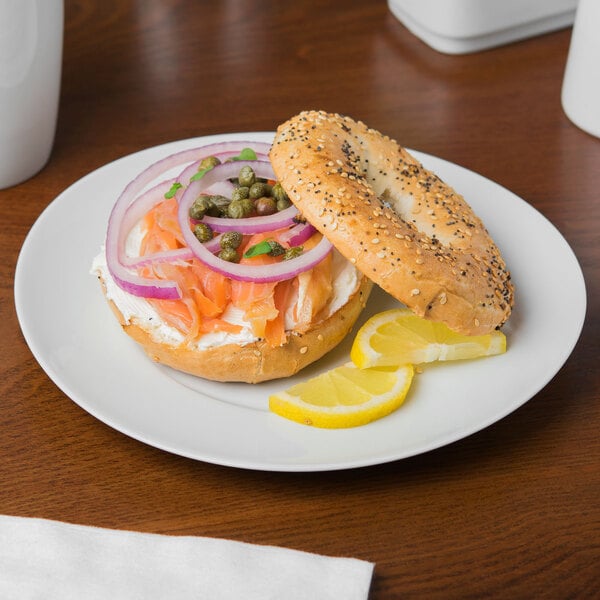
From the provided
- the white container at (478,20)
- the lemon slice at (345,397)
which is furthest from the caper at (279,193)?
the white container at (478,20)

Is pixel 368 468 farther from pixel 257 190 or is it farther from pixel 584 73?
pixel 584 73

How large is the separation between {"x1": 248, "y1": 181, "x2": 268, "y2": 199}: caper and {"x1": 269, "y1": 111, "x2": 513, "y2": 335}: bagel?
0.08m

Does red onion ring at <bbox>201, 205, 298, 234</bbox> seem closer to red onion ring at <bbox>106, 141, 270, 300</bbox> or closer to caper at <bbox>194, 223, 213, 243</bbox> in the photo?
caper at <bbox>194, 223, 213, 243</bbox>

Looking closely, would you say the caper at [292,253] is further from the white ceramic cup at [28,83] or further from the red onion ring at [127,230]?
the white ceramic cup at [28,83]

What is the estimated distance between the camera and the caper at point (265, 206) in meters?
2.21

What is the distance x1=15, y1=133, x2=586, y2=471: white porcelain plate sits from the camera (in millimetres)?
1885

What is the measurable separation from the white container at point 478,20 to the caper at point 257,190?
1.35 meters

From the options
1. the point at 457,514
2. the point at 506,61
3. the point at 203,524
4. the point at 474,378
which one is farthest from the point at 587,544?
the point at 506,61

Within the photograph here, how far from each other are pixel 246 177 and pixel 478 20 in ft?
4.89

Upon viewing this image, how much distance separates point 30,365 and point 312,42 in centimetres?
190

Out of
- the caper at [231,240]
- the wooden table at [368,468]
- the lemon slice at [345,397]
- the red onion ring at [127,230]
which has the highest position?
the caper at [231,240]

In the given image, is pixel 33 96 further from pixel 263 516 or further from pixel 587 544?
pixel 587 544

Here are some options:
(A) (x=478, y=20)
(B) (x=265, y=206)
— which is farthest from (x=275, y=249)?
(A) (x=478, y=20)

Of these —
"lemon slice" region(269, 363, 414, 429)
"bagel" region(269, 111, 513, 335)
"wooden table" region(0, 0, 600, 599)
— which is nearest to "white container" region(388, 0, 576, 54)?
"wooden table" region(0, 0, 600, 599)
